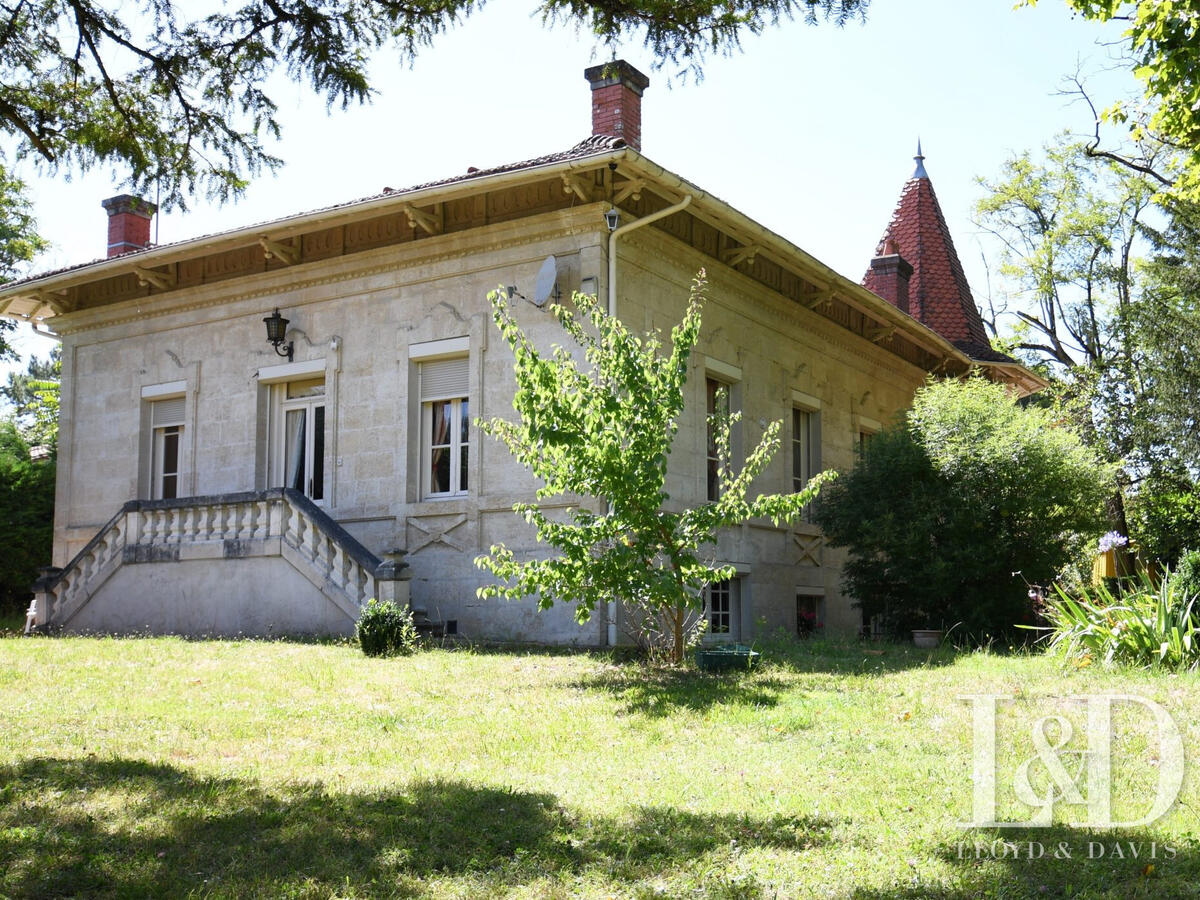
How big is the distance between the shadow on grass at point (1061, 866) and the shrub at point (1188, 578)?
20.8 feet

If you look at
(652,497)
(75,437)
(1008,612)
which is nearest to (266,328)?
(75,437)

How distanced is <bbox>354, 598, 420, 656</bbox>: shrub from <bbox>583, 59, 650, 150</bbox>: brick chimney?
268 inches

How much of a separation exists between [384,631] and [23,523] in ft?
42.6

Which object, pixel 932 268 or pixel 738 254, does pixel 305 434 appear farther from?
pixel 932 268

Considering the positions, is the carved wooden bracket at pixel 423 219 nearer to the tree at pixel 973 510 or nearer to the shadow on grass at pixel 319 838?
the tree at pixel 973 510

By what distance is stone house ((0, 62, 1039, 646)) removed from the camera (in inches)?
560

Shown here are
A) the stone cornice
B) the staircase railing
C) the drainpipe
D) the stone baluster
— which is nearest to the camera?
the stone baluster

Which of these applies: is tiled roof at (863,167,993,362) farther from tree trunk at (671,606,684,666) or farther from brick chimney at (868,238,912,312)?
tree trunk at (671,606,684,666)

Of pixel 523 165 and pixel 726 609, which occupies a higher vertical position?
pixel 523 165

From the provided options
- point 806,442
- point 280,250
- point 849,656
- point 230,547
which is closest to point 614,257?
point 280,250

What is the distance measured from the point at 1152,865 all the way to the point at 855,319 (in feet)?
53.5

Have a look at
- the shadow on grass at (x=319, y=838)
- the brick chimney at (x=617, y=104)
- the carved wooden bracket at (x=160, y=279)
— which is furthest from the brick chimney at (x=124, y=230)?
the shadow on grass at (x=319, y=838)

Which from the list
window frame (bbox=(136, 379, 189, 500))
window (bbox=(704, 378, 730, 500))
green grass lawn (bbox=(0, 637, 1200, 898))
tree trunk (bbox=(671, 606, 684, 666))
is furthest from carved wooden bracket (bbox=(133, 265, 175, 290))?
tree trunk (bbox=(671, 606, 684, 666))

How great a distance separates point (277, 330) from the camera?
53.9 ft
